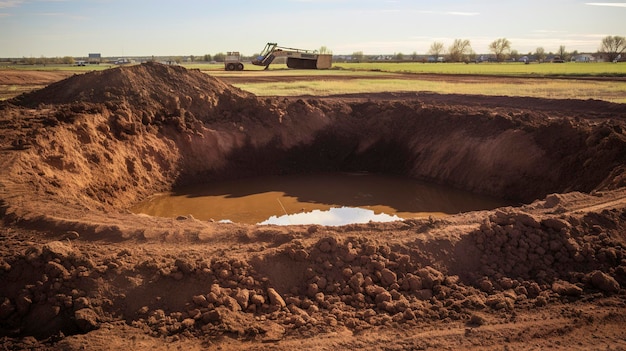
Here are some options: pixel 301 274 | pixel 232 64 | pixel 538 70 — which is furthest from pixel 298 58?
pixel 301 274

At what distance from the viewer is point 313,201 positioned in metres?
12.0

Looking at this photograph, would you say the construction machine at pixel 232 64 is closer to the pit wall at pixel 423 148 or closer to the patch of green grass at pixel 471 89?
the patch of green grass at pixel 471 89

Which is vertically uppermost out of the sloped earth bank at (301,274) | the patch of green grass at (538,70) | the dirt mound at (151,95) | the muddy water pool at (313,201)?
the patch of green grass at (538,70)

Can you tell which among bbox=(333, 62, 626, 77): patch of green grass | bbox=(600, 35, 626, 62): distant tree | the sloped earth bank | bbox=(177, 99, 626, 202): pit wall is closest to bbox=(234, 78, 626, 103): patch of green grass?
bbox=(177, 99, 626, 202): pit wall

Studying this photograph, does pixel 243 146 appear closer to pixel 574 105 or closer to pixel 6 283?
pixel 6 283

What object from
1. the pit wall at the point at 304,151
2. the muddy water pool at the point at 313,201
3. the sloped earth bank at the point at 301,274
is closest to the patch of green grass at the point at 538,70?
the pit wall at the point at 304,151

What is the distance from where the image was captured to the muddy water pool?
429 inches

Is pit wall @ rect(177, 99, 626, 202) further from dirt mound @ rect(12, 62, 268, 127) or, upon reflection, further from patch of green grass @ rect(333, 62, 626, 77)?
patch of green grass @ rect(333, 62, 626, 77)

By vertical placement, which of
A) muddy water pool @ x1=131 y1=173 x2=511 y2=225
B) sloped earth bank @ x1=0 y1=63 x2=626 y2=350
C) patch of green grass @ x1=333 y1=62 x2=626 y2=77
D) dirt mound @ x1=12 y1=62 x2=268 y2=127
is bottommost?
muddy water pool @ x1=131 y1=173 x2=511 y2=225

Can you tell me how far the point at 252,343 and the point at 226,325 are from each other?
1.22ft

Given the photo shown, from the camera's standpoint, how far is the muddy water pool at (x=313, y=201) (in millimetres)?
10891

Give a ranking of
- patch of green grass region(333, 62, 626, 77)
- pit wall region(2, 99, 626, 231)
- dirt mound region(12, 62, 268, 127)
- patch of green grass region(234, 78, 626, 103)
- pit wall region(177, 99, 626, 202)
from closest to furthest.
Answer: pit wall region(2, 99, 626, 231)
pit wall region(177, 99, 626, 202)
dirt mound region(12, 62, 268, 127)
patch of green grass region(234, 78, 626, 103)
patch of green grass region(333, 62, 626, 77)

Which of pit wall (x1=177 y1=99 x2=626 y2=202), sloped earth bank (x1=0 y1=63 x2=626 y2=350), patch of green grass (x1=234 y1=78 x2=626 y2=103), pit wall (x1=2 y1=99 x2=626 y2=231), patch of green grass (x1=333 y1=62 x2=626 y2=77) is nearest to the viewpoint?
sloped earth bank (x1=0 y1=63 x2=626 y2=350)

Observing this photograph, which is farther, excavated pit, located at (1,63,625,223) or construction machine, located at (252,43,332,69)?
construction machine, located at (252,43,332,69)
